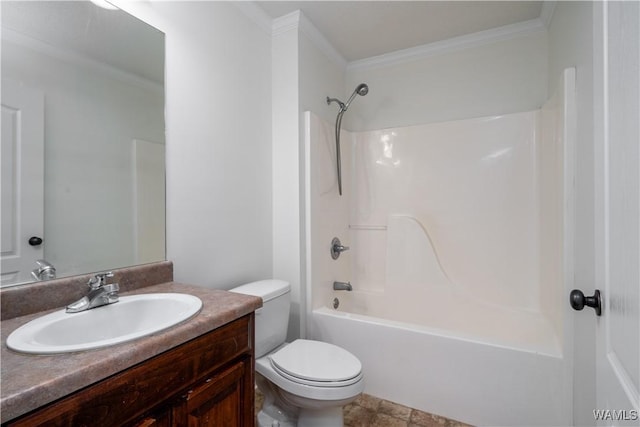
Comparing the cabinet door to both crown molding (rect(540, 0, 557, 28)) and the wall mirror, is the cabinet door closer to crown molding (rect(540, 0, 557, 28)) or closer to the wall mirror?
the wall mirror

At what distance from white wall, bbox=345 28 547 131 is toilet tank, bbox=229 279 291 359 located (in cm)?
168

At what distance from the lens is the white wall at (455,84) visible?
6.82ft

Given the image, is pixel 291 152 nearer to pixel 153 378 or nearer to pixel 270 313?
pixel 270 313

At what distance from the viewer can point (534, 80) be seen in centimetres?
207

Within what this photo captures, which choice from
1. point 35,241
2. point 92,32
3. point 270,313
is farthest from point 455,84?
point 35,241

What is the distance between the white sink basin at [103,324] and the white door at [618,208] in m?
1.01

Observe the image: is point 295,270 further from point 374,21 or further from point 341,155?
point 374,21

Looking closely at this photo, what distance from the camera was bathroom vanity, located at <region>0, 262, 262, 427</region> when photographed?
570 mm

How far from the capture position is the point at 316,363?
4.61ft

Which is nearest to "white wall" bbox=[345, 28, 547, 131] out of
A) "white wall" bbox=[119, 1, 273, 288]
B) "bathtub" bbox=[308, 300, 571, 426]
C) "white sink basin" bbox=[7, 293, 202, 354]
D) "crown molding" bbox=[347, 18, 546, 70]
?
"crown molding" bbox=[347, 18, 546, 70]

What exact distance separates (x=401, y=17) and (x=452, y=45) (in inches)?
22.4

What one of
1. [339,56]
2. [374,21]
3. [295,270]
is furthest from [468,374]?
[339,56]

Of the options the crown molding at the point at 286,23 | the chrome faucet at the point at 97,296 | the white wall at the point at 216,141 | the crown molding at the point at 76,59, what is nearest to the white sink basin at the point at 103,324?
the chrome faucet at the point at 97,296

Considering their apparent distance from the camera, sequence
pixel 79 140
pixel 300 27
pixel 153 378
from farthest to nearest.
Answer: pixel 300 27 < pixel 79 140 < pixel 153 378
